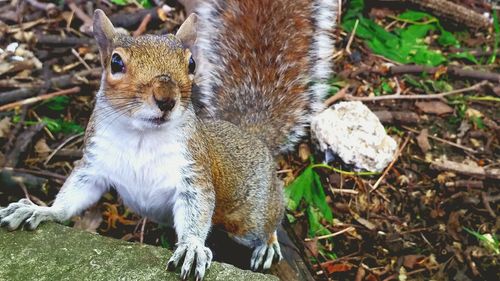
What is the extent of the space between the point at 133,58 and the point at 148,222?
991 mm

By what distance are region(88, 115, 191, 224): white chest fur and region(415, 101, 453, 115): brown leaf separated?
155 centimetres

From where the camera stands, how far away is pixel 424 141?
9.81 ft

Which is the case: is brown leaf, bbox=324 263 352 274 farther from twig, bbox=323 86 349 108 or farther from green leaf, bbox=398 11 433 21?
green leaf, bbox=398 11 433 21

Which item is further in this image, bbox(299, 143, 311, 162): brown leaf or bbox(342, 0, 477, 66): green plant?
bbox(342, 0, 477, 66): green plant

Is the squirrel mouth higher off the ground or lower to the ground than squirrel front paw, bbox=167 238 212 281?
higher

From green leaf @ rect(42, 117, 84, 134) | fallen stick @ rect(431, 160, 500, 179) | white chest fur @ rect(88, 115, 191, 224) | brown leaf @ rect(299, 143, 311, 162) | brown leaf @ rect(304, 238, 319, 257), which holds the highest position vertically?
white chest fur @ rect(88, 115, 191, 224)

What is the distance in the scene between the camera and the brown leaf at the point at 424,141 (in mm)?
2967

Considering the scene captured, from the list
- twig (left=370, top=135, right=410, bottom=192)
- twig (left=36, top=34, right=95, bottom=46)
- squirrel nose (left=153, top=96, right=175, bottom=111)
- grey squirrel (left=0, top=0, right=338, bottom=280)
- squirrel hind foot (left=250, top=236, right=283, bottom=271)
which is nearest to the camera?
squirrel nose (left=153, top=96, right=175, bottom=111)

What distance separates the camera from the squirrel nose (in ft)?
5.44

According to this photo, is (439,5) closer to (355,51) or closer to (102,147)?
(355,51)

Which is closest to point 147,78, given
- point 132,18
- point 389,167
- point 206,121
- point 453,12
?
point 206,121

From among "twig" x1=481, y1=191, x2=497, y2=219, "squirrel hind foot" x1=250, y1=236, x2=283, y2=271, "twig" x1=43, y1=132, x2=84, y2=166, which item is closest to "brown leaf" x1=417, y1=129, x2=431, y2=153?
"twig" x1=481, y1=191, x2=497, y2=219

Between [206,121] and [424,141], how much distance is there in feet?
3.69

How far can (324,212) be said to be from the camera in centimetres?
267
